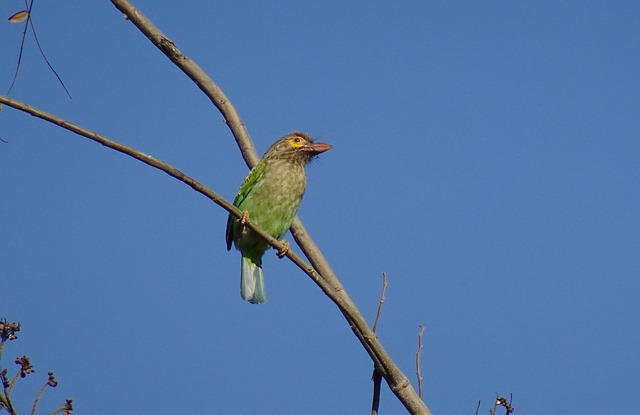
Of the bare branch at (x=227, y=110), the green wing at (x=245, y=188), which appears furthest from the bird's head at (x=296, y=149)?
the bare branch at (x=227, y=110)

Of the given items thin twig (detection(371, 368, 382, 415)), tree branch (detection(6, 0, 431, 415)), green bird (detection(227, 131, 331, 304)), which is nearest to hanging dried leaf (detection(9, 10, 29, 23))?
tree branch (detection(6, 0, 431, 415))

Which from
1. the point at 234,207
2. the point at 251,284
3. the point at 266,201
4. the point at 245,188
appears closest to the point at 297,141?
the point at 245,188

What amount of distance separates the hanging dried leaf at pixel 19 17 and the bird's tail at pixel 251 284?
3.26 metres

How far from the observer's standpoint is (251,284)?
690cm

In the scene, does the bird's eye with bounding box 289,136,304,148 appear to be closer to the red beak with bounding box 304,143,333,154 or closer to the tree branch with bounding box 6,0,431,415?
the red beak with bounding box 304,143,333,154

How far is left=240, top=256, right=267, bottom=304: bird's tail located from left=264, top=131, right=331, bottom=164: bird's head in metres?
0.90

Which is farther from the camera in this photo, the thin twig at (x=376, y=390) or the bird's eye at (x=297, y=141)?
the bird's eye at (x=297, y=141)

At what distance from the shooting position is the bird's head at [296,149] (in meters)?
7.09

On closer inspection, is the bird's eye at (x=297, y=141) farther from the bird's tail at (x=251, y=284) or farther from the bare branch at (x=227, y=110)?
the bare branch at (x=227, y=110)

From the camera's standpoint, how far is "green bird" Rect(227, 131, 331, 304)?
21.8 ft

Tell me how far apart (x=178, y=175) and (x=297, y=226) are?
5.30ft

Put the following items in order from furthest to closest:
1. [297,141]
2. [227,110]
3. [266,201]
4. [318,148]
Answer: [297,141] < [318,148] < [266,201] < [227,110]

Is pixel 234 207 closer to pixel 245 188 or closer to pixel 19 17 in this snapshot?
pixel 19 17

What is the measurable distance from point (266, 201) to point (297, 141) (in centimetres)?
77
